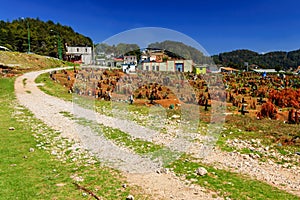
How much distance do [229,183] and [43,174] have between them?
4038 millimetres

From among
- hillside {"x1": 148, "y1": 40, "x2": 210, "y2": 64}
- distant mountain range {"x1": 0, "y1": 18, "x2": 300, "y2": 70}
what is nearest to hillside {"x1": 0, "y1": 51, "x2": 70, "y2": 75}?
distant mountain range {"x1": 0, "y1": 18, "x2": 300, "y2": 70}

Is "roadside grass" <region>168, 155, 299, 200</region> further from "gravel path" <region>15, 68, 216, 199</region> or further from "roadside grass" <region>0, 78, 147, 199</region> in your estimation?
"roadside grass" <region>0, 78, 147, 199</region>

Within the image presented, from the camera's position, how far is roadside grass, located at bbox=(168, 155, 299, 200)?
4910mm

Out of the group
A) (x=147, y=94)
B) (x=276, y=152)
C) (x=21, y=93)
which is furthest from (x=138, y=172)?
(x=21, y=93)

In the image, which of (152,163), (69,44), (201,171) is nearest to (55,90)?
(152,163)

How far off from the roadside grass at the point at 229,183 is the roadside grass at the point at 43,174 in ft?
4.49

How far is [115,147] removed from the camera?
7555 millimetres

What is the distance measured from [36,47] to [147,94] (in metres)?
49.1

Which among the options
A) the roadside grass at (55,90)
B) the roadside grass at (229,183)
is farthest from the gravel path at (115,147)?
the roadside grass at (55,90)

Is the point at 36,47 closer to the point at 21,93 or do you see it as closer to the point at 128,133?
the point at 21,93

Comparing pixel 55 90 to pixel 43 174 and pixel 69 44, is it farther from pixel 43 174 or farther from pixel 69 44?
pixel 69 44

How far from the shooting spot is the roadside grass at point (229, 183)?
491 centimetres

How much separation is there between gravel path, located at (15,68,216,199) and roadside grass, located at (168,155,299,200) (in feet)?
1.02

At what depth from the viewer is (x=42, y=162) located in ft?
20.9
